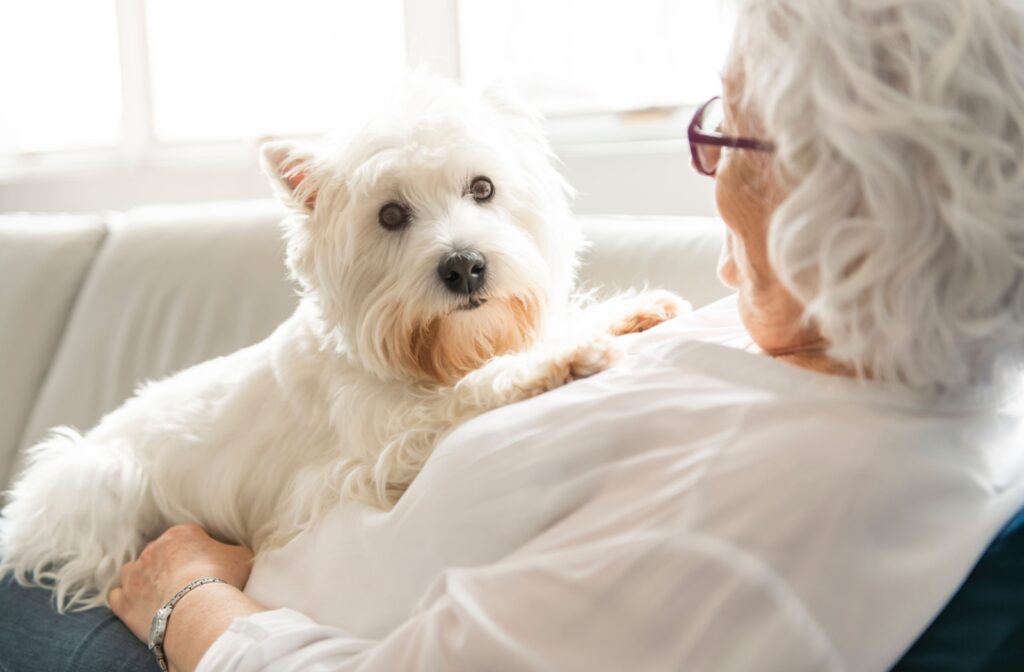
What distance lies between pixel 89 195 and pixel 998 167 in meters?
3.53

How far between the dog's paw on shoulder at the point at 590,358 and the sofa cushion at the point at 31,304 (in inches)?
68.8

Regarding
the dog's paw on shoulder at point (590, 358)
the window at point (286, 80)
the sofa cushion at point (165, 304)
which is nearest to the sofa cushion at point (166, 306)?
the sofa cushion at point (165, 304)

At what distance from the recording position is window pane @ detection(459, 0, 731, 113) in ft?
8.02

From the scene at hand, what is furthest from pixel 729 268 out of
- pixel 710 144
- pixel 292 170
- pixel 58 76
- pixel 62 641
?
pixel 58 76

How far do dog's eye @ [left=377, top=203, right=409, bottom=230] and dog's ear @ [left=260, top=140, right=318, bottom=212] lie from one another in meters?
0.13

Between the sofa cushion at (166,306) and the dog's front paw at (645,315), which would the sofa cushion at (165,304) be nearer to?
the sofa cushion at (166,306)

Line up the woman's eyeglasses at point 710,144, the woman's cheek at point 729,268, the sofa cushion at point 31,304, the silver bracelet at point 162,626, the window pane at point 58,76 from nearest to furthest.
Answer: the woman's eyeglasses at point 710,144
the woman's cheek at point 729,268
the silver bracelet at point 162,626
the sofa cushion at point 31,304
the window pane at point 58,76

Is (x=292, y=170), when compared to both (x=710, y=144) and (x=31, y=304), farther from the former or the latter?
(x=31, y=304)

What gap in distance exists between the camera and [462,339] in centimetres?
Result: 136

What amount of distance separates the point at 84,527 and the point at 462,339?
0.75 meters

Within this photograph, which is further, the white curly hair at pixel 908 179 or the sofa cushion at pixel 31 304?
the sofa cushion at pixel 31 304

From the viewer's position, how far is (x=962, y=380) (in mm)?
854

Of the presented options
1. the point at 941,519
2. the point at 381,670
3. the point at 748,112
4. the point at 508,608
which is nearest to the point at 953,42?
the point at 748,112

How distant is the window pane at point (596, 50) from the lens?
244cm
